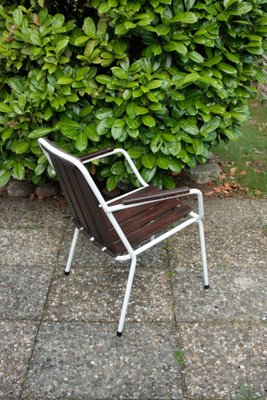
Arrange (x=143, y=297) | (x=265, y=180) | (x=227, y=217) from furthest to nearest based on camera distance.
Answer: (x=265, y=180) → (x=227, y=217) → (x=143, y=297)

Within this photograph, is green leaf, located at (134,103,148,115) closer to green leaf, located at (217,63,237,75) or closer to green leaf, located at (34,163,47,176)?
green leaf, located at (217,63,237,75)

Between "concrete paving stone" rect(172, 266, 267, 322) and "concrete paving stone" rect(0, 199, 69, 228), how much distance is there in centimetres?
126

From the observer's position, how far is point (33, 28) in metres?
2.88

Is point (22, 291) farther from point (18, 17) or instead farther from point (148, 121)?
point (18, 17)

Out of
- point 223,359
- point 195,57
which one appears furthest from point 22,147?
point 223,359

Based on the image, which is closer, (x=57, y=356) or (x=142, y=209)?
(x=57, y=356)

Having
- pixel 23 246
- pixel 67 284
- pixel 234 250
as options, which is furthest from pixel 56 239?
pixel 234 250

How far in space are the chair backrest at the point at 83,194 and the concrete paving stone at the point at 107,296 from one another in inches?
18.2

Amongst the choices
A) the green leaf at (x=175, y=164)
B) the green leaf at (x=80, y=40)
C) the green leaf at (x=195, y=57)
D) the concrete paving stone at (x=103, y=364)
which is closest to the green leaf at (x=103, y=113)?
the green leaf at (x=80, y=40)

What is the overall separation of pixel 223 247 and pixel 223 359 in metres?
1.09

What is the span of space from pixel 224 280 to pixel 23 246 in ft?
5.17

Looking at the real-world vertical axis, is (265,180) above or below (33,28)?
below

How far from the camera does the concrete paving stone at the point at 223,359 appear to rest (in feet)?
6.38

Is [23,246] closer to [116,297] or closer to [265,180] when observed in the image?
[116,297]
